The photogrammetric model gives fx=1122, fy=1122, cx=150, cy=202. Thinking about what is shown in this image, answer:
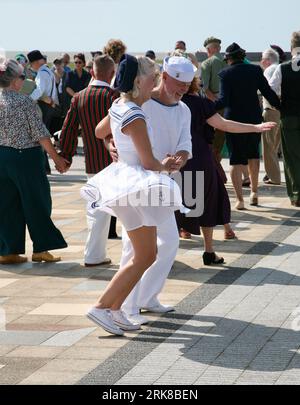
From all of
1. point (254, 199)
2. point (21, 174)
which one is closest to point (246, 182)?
point (254, 199)

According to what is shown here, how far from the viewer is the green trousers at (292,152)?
13289mm

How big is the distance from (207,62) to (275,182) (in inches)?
79.2

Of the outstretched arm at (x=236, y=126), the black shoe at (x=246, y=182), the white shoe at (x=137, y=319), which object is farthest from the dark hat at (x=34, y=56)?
the white shoe at (x=137, y=319)

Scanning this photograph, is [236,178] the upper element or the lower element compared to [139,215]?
lower

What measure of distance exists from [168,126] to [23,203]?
2152 millimetres

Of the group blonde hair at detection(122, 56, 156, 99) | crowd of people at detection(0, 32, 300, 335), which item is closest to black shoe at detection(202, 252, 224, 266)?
crowd of people at detection(0, 32, 300, 335)

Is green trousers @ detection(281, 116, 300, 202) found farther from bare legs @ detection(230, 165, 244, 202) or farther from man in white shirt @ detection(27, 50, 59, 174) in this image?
man in white shirt @ detection(27, 50, 59, 174)

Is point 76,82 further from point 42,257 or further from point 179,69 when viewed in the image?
point 179,69

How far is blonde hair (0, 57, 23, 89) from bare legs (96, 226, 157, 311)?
2.84m

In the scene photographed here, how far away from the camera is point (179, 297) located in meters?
8.25

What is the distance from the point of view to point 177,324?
24.3ft

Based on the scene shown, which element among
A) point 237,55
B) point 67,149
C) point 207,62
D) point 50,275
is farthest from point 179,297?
point 207,62
